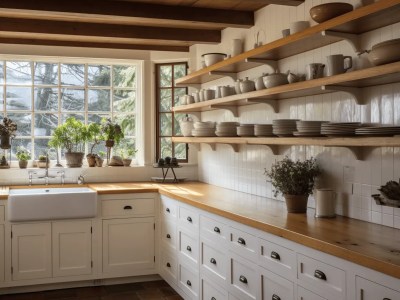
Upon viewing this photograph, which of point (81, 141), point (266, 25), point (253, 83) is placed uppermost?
point (266, 25)

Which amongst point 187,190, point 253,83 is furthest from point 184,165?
point 253,83

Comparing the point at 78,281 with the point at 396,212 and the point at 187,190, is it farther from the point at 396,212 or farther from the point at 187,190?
the point at 396,212

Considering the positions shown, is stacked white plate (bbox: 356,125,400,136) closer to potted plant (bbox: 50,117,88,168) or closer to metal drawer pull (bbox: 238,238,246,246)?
metal drawer pull (bbox: 238,238,246,246)

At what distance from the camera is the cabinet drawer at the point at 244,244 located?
3.28 metres

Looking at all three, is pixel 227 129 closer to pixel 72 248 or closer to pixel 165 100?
pixel 165 100

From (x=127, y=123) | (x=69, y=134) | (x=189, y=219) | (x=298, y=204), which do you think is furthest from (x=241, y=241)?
(x=127, y=123)

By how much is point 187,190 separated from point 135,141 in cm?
148

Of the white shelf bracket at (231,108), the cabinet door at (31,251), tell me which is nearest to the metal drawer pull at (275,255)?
the white shelf bracket at (231,108)

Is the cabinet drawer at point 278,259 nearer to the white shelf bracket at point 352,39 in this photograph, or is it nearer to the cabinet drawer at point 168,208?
the white shelf bracket at point 352,39

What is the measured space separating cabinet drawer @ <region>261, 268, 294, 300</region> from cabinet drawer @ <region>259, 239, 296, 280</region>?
0.04 metres

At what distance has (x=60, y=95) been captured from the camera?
5.99 meters

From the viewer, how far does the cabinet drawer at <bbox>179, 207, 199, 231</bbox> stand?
170 inches

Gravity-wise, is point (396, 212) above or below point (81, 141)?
below

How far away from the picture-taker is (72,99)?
19.9ft
